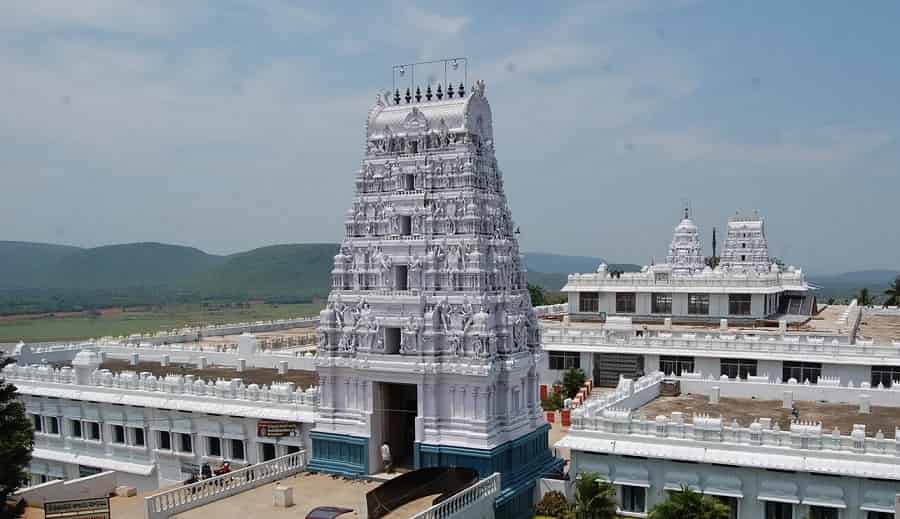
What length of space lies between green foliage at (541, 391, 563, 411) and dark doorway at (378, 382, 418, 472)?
14.3 meters

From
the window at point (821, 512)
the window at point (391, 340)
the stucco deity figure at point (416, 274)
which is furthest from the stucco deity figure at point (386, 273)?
the window at point (821, 512)

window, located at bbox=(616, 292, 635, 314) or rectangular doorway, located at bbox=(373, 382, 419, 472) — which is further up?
window, located at bbox=(616, 292, 635, 314)

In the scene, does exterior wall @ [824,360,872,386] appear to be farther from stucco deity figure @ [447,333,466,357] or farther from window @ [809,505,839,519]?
stucco deity figure @ [447,333,466,357]

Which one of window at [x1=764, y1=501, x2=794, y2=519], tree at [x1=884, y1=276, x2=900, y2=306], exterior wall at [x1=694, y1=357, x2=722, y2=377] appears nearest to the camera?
window at [x1=764, y1=501, x2=794, y2=519]

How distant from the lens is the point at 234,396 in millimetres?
38625

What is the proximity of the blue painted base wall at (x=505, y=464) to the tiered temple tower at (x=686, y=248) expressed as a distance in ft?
187

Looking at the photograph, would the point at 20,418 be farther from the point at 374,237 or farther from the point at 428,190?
the point at 428,190

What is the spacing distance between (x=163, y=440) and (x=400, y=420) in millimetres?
13975

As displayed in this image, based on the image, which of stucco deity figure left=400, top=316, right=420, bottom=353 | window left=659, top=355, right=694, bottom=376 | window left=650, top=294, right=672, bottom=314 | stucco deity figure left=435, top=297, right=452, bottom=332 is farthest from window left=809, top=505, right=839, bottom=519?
window left=650, top=294, right=672, bottom=314

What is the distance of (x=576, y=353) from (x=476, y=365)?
24257 millimetres

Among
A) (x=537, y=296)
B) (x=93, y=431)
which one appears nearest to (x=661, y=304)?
(x=93, y=431)

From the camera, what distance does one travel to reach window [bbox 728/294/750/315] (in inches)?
2489

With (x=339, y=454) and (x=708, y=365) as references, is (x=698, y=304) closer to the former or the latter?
(x=708, y=365)

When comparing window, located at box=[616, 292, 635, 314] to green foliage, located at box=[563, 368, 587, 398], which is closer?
green foliage, located at box=[563, 368, 587, 398]
